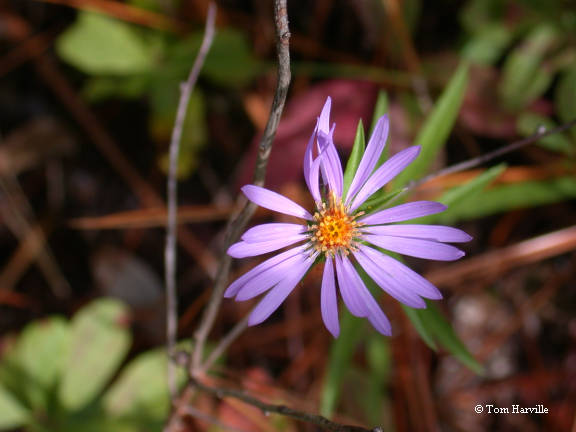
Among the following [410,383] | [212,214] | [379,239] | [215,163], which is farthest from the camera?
[215,163]

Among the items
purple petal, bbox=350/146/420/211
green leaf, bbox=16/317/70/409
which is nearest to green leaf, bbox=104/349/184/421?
green leaf, bbox=16/317/70/409

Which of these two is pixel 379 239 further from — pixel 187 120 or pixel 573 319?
pixel 573 319

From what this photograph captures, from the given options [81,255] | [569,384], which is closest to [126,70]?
[81,255]

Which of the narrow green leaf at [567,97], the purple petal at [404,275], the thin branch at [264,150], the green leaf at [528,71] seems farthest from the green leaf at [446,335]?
the green leaf at [528,71]

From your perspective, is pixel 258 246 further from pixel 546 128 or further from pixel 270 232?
pixel 546 128

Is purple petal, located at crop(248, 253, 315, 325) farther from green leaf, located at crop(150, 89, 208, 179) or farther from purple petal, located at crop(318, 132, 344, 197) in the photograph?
green leaf, located at crop(150, 89, 208, 179)

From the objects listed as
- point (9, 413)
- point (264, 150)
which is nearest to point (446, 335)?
point (264, 150)
